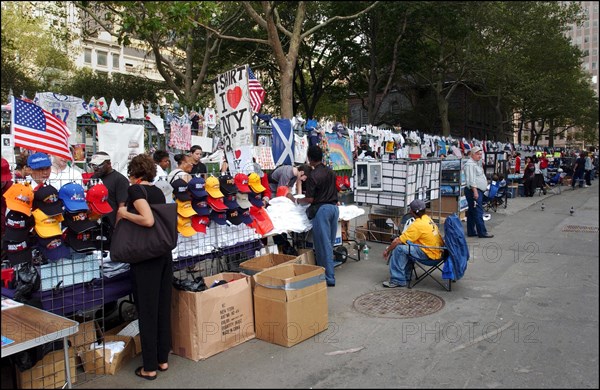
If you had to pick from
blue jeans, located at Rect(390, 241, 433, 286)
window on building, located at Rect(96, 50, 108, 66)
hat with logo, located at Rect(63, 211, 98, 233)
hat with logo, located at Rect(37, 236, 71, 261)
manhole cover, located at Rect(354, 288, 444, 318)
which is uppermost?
window on building, located at Rect(96, 50, 108, 66)

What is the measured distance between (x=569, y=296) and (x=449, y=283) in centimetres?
150

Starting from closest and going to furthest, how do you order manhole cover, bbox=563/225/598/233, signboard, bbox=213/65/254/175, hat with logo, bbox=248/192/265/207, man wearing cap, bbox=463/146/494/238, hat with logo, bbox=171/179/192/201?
hat with logo, bbox=171/179/192/201 → hat with logo, bbox=248/192/265/207 → signboard, bbox=213/65/254/175 → man wearing cap, bbox=463/146/494/238 → manhole cover, bbox=563/225/598/233

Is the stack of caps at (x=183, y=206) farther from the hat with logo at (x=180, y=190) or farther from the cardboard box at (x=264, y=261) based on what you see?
the cardboard box at (x=264, y=261)

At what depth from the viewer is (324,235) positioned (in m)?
6.57

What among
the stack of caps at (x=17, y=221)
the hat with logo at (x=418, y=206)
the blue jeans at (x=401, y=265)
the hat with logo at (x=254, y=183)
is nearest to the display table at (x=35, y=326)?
the stack of caps at (x=17, y=221)

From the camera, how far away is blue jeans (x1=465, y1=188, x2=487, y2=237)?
33.4 feet

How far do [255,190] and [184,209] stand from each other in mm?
1083

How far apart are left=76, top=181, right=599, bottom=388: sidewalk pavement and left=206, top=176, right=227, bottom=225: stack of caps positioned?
4.80 ft

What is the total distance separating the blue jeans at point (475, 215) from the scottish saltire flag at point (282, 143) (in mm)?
4083

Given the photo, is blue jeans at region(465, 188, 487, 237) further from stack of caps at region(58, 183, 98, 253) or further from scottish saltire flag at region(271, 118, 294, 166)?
stack of caps at region(58, 183, 98, 253)

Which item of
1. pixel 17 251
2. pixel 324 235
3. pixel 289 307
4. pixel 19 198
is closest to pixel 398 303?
pixel 324 235

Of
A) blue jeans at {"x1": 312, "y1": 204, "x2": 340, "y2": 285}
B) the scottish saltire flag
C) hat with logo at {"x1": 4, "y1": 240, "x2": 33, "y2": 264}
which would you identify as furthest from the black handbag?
the scottish saltire flag

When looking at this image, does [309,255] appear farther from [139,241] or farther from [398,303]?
[139,241]

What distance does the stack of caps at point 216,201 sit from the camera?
511cm
